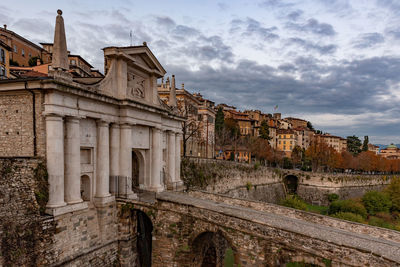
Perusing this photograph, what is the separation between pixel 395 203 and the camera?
129 ft

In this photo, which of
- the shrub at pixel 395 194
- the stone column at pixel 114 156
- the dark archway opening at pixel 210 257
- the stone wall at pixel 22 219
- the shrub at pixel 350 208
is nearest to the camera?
the stone wall at pixel 22 219

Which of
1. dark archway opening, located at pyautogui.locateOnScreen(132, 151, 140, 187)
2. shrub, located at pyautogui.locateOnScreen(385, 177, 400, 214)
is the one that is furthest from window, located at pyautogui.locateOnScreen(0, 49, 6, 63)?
shrub, located at pyautogui.locateOnScreen(385, 177, 400, 214)

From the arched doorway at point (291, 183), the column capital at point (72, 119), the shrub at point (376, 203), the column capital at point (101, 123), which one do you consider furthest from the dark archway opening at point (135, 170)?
the arched doorway at point (291, 183)

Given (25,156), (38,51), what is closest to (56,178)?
(25,156)

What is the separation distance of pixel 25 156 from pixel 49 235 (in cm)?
Result: 352

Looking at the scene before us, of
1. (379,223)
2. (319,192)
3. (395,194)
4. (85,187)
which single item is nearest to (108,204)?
(85,187)

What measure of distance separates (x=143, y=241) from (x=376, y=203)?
35186mm

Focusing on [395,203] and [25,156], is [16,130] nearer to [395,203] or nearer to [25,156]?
[25,156]

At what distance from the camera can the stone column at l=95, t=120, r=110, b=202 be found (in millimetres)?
14117

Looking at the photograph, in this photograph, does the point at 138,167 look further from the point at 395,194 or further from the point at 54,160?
the point at 395,194

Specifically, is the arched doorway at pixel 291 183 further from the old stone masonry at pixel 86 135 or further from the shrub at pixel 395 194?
the old stone masonry at pixel 86 135

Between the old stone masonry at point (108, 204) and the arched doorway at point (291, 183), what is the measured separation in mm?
37364

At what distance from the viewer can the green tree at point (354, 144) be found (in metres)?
92.6

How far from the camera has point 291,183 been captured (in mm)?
52281
